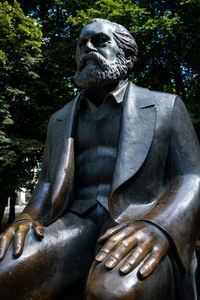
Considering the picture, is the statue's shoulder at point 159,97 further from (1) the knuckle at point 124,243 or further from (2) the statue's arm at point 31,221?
(1) the knuckle at point 124,243

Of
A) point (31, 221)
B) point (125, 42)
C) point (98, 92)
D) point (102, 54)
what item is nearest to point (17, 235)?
point (31, 221)

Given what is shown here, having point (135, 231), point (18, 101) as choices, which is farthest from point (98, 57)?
point (18, 101)

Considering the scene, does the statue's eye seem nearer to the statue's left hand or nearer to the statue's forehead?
the statue's forehead

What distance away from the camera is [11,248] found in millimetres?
1575

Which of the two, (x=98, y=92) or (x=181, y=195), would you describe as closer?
(x=181, y=195)

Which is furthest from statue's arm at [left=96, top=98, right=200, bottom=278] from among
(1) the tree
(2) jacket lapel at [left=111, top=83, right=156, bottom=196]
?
(1) the tree

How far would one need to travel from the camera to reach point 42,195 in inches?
82.7

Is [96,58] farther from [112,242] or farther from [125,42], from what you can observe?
[112,242]

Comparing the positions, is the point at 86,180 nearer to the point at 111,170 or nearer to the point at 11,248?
the point at 111,170

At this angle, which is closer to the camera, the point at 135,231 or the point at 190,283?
the point at 135,231

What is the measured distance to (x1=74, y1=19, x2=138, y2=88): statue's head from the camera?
208 cm

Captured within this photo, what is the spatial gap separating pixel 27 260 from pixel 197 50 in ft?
32.2

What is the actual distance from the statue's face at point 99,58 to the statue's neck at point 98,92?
89 millimetres

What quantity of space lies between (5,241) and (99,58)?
131 cm
